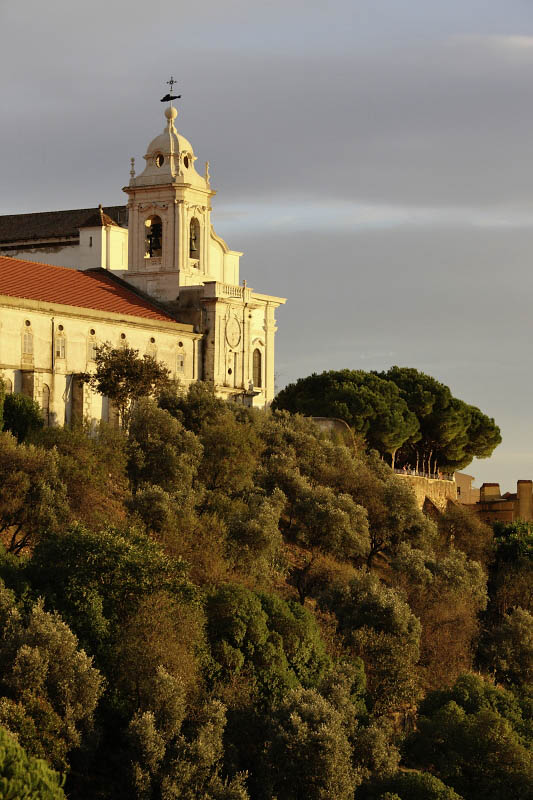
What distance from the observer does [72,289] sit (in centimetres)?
6303

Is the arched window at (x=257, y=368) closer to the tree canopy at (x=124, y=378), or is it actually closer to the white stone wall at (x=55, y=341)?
the white stone wall at (x=55, y=341)

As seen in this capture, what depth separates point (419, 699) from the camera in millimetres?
45312

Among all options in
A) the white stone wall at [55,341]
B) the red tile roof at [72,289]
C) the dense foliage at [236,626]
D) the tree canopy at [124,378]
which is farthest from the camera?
the red tile roof at [72,289]

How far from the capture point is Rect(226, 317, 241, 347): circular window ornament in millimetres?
68438

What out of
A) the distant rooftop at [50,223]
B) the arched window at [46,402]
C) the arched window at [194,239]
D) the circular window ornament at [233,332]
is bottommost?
the arched window at [46,402]

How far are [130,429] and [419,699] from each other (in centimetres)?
1572

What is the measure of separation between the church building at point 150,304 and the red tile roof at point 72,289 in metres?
0.08

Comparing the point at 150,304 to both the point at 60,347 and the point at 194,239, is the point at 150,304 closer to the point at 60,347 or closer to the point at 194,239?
the point at 194,239

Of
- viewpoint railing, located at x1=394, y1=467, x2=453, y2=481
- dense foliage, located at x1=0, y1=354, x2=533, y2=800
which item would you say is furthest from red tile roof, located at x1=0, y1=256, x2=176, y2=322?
viewpoint railing, located at x1=394, y1=467, x2=453, y2=481

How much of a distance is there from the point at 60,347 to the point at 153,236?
12619 mm

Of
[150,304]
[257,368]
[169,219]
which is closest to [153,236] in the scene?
[169,219]

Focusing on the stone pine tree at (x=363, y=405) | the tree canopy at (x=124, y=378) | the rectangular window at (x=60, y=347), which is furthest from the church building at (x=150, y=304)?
the stone pine tree at (x=363, y=405)

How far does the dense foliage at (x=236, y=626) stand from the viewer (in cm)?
3406

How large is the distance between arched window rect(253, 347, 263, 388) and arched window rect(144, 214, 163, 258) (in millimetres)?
6515
